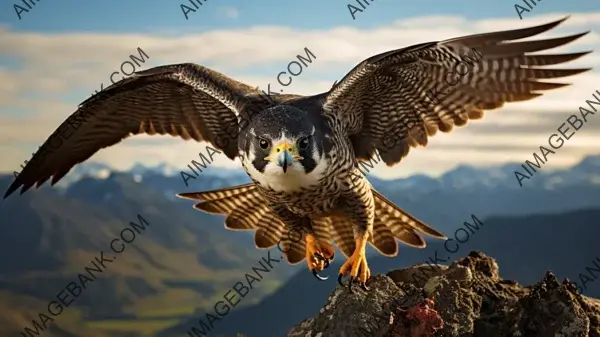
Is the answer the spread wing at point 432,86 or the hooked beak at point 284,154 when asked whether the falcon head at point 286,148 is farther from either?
the spread wing at point 432,86

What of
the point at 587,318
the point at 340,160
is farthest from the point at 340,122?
the point at 587,318

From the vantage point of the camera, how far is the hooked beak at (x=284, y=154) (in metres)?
5.30

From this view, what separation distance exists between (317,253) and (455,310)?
1.91 metres

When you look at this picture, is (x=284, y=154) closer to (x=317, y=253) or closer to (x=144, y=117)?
(x=317, y=253)

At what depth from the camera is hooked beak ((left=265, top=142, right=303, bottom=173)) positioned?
5.30 m

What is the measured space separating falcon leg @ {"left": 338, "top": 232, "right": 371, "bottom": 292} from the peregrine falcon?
0.4 inches

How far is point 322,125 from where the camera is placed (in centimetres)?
574

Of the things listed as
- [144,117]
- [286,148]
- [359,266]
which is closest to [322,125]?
[286,148]

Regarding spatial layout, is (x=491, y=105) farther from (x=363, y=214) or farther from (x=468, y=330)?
(x=468, y=330)

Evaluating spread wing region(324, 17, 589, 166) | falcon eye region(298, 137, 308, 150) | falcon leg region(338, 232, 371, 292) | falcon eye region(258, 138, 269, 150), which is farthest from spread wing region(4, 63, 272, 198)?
falcon leg region(338, 232, 371, 292)

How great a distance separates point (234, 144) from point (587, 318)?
135 inches

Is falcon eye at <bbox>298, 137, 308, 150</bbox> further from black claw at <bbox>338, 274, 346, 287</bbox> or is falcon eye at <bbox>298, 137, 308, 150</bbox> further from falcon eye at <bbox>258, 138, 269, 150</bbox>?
black claw at <bbox>338, 274, 346, 287</bbox>

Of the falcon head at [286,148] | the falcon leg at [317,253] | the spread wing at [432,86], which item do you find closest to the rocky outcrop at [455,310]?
the falcon head at [286,148]

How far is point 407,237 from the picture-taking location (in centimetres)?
671
